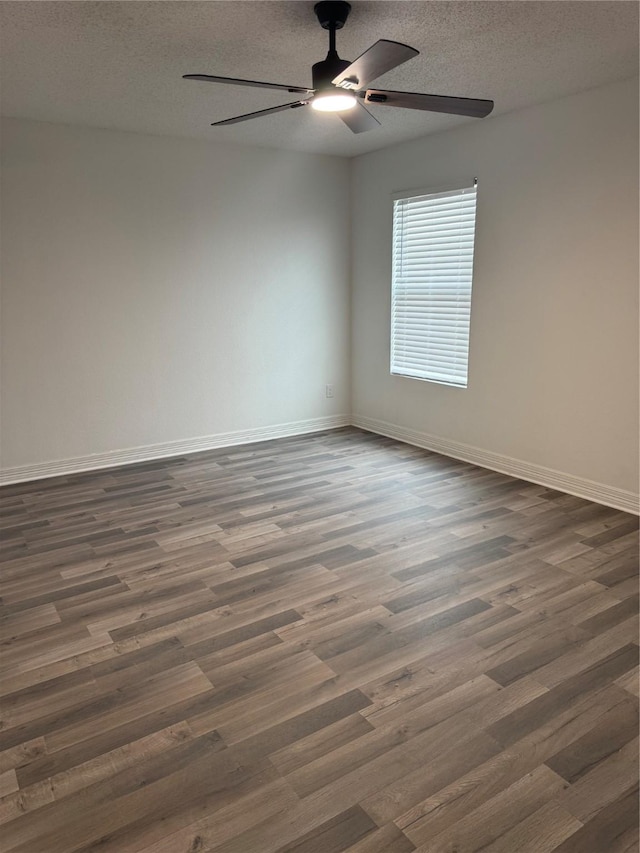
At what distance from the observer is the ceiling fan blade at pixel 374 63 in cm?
220

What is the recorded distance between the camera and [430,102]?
279cm

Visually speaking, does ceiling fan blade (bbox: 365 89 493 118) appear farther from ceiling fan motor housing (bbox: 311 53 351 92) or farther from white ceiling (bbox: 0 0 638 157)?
white ceiling (bbox: 0 0 638 157)

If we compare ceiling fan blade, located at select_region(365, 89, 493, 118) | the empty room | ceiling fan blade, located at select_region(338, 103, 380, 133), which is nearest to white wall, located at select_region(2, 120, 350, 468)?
the empty room

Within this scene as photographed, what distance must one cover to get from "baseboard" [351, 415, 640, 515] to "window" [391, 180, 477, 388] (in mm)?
511

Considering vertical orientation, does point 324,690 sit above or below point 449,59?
below

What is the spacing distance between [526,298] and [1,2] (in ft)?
11.1

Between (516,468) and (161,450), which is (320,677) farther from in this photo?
(161,450)

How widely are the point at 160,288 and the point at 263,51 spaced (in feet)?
7.50

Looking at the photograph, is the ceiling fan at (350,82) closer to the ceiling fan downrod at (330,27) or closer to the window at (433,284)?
the ceiling fan downrod at (330,27)

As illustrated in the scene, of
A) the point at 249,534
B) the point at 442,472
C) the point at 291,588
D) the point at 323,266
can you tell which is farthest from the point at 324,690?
the point at 323,266

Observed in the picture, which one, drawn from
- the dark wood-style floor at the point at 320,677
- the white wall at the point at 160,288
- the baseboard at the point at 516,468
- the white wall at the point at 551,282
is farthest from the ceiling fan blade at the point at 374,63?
the baseboard at the point at 516,468

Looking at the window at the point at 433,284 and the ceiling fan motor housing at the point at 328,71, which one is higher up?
the ceiling fan motor housing at the point at 328,71

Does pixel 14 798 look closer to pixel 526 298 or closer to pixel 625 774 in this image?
pixel 625 774

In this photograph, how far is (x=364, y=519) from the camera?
3758 mm
